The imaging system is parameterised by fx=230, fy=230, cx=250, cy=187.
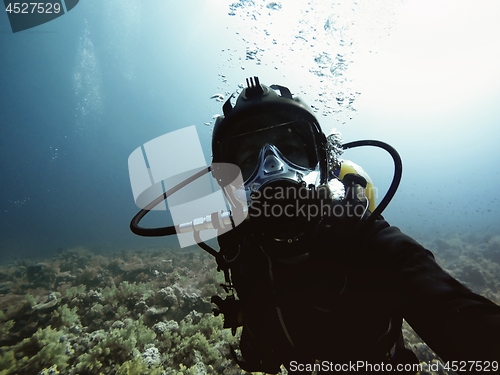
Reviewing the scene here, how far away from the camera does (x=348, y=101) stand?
11602 millimetres

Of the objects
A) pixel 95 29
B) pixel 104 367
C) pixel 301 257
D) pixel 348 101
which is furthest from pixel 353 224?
pixel 95 29

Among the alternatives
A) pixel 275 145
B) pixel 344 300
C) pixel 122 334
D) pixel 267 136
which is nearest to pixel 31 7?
pixel 122 334

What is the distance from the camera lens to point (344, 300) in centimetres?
228

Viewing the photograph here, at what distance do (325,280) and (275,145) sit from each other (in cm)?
171

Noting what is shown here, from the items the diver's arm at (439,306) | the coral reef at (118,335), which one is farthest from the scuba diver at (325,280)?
the coral reef at (118,335)

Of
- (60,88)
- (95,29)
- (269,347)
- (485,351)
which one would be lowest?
(269,347)

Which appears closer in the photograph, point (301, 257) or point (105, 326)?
point (301, 257)

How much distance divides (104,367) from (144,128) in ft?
252

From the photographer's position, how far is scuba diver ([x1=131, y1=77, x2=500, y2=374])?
1.74 meters

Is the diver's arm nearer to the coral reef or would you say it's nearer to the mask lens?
the mask lens

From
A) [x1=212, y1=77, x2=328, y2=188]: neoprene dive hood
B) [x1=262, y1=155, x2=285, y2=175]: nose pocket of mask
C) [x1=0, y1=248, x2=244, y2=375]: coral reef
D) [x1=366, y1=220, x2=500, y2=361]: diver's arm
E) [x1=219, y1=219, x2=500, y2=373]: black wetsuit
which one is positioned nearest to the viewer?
[x1=366, y1=220, x2=500, y2=361]: diver's arm

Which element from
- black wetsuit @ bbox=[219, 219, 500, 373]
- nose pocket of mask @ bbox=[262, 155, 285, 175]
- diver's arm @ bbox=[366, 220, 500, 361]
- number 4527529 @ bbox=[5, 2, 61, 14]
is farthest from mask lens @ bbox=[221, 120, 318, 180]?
number 4527529 @ bbox=[5, 2, 61, 14]

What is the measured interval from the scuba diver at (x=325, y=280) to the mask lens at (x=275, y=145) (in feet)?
0.12

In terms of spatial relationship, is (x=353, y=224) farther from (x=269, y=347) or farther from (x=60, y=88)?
(x=60, y=88)
